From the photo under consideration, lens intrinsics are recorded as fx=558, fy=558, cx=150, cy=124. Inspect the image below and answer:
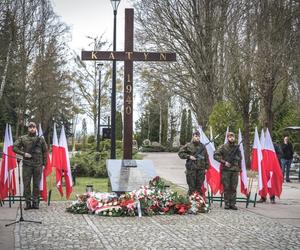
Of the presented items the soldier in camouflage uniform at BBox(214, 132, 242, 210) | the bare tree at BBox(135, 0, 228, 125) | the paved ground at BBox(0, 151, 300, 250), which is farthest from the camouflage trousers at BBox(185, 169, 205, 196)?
the bare tree at BBox(135, 0, 228, 125)

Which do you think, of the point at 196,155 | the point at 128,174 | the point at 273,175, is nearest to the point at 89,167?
the point at 128,174

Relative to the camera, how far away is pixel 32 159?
Answer: 1286 cm

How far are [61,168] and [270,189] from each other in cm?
542

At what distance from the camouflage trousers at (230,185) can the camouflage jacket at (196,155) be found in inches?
21.3

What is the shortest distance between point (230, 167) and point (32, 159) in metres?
4.69

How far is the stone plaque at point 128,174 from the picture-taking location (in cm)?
1326

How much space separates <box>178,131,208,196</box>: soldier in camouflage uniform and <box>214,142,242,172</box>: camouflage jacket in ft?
1.12

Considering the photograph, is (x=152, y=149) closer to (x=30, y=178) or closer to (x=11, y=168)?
(x=11, y=168)

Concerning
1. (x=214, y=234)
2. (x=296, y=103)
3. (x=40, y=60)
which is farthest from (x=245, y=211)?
(x=40, y=60)

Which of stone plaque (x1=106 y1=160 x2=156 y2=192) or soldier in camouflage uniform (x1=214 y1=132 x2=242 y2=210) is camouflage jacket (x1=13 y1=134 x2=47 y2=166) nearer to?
stone plaque (x1=106 y1=160 x2=156 y2=192)

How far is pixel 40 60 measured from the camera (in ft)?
154

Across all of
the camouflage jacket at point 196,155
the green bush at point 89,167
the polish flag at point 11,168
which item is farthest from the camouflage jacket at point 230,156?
the green bush at point 89,167

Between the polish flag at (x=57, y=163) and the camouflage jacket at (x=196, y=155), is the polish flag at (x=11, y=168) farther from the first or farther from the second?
the camouflage jacket at (x=196, y=155)

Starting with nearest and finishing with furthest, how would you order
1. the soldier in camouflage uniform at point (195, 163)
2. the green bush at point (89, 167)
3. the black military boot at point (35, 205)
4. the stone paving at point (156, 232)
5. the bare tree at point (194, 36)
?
the stone paving at point (156, 232)
the black military boot at point (35, 205)
the soldier in camouflage uniform at point (195, 163)
the green bush at point (89, 167)
the bare tree at point (194, 36)
